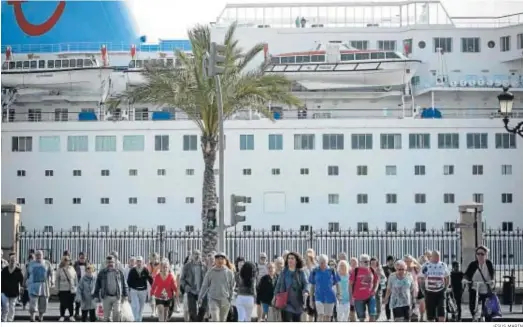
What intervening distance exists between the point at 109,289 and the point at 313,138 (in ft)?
62.1

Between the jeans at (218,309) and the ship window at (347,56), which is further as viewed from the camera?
the ship window at (347,56)

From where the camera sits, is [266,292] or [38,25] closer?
[266,292]

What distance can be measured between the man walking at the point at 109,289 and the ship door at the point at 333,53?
20905 millimetres

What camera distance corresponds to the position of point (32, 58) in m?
38.8

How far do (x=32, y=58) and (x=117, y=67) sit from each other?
2.79m

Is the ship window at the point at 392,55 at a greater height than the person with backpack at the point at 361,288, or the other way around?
the ship window at the point at 392,55

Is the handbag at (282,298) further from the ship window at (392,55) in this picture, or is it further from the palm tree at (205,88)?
the ship window at (392,55)

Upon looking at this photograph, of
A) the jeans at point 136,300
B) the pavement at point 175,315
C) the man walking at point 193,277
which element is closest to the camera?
the man walking at point 193,277

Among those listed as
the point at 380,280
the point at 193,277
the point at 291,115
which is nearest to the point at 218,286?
the point at 193,277

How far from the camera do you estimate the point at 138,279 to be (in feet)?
58.4

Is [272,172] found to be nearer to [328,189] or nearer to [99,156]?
[328,189]

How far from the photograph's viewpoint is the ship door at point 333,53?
3672 centimetres

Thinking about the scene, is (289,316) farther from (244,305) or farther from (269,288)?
(244,305)

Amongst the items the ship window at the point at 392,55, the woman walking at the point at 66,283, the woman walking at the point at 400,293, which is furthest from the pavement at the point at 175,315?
the ship window at the point at 392,55
